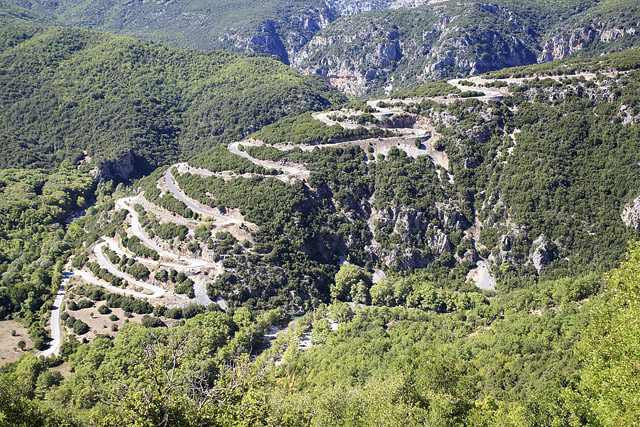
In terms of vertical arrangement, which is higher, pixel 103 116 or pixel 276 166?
pixel 103 116

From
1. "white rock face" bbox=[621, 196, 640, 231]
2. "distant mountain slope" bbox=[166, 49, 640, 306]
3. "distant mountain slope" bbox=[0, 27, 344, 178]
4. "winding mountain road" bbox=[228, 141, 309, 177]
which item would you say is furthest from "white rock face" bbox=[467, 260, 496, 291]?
"distant mountain slope" bbox=[0, 27, 344, 178]

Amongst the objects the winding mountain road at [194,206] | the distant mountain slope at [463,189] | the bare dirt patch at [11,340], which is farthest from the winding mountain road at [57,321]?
the distant mountain slope at [463,189]

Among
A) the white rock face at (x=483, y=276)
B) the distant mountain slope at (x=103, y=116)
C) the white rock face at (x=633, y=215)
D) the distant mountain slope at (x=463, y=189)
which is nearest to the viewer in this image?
the white rock face at (x=633, y=215)

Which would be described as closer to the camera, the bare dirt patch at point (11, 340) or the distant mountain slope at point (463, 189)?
the bare dirt patch at point (11, 340)

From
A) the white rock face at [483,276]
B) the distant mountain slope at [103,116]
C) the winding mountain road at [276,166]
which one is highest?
the distant mountain slope at [103,116]

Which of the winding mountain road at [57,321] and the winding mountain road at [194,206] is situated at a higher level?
the winding mountain road at [194,206]

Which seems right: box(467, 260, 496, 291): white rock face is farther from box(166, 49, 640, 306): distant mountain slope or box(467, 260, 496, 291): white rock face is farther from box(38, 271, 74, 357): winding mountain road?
box(38, 271, 74, 357): winding mountain road

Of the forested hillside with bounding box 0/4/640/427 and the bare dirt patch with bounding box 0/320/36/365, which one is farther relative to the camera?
the bare dirt patch with bounding box 0/320/36/365

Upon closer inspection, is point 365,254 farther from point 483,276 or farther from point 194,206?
point 194,206

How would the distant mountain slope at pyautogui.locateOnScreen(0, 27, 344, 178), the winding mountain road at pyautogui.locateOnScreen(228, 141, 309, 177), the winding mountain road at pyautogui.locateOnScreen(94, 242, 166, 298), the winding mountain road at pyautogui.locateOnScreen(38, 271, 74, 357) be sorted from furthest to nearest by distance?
1. the distant mountain slope at pyautogui.locateOnScreen(0, 27, 344, 178)
2. the winding mountain road at pyautogui.locateOnScreen(228, 141, 309, 177)
3. the winding mountain road at pyautogui.locateOnScreen(94, 242, 166, 298)
4. the winding mountain road at pyautogui.locateOnScreen(38, 271, 74, 357)

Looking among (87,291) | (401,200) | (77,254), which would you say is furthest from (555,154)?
(77,254)

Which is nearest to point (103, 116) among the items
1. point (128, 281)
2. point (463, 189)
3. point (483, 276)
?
point (128, 281)

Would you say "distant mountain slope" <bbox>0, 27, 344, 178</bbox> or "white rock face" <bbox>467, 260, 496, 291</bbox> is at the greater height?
"distant mountain slope" <bbox>0, 27, 344, 178</bbox>

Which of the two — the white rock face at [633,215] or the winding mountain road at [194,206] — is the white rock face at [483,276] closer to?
the white rock face at [633,215]
